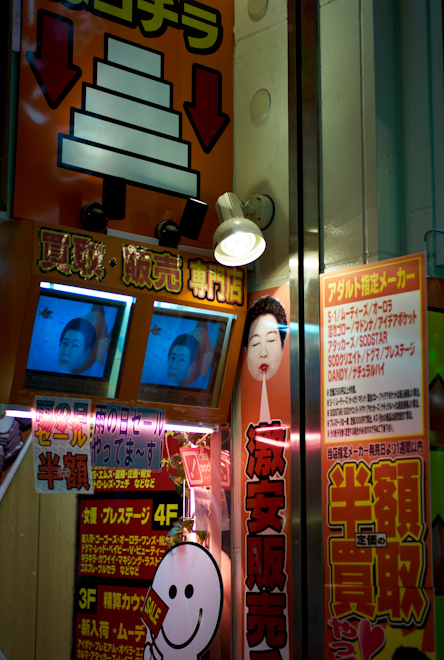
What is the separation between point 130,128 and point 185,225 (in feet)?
2.12

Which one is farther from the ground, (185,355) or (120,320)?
(120,320)

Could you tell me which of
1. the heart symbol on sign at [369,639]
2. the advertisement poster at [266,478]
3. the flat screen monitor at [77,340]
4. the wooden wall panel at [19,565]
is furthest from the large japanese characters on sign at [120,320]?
the wooden wall panel at [19,565]

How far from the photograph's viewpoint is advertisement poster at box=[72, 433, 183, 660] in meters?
5.61

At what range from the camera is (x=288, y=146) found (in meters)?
4.93

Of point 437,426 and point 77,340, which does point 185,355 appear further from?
point 437,426

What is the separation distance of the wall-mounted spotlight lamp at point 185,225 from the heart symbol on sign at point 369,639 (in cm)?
232

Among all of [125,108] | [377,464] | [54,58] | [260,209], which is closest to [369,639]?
[377,464]

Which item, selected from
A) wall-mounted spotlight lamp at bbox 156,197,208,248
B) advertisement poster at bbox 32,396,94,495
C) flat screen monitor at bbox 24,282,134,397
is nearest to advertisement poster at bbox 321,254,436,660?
wall-mounted spotlight lamp at bbox 156,197,208,248

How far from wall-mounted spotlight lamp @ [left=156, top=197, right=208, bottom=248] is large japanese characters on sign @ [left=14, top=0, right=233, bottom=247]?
77 mm

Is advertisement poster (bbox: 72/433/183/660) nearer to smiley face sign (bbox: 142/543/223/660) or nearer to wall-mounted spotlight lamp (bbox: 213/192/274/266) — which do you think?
smiley face sign (bbox: 142/543/223/660)

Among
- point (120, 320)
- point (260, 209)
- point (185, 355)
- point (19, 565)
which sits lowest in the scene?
point (19, 565)

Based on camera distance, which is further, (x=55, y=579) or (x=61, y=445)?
(x=55, y=579)

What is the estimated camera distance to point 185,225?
4.79m

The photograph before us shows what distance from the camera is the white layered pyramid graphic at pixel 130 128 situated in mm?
4547
